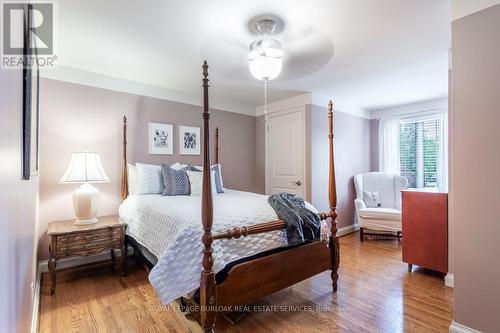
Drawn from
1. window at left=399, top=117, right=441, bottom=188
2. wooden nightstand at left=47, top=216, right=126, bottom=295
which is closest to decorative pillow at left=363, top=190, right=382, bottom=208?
window at left=399, top=117, right=441, bottom=188

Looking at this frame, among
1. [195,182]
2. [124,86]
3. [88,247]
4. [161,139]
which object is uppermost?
[124,86]

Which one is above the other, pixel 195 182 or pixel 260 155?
pixel 260 155

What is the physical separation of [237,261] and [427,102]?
4320 mm

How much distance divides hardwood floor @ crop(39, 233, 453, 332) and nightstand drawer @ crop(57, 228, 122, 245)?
0.45m

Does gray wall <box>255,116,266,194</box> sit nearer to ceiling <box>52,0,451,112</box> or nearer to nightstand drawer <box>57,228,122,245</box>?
ceiling <box>52,0,451,112</box>

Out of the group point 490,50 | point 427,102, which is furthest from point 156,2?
point 427,102

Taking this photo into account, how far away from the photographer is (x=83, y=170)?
2564 millimetres

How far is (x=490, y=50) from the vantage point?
60.4 inches

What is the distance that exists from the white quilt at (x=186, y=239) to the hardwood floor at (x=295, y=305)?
484mm

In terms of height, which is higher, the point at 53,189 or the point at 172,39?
the point at 172,39

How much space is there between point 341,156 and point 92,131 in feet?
12.1

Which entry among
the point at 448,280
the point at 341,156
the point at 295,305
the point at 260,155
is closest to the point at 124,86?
the point at 260,155

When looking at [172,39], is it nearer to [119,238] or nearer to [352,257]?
[119,238]

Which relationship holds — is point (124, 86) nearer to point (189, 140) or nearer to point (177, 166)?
point (189, 140)
